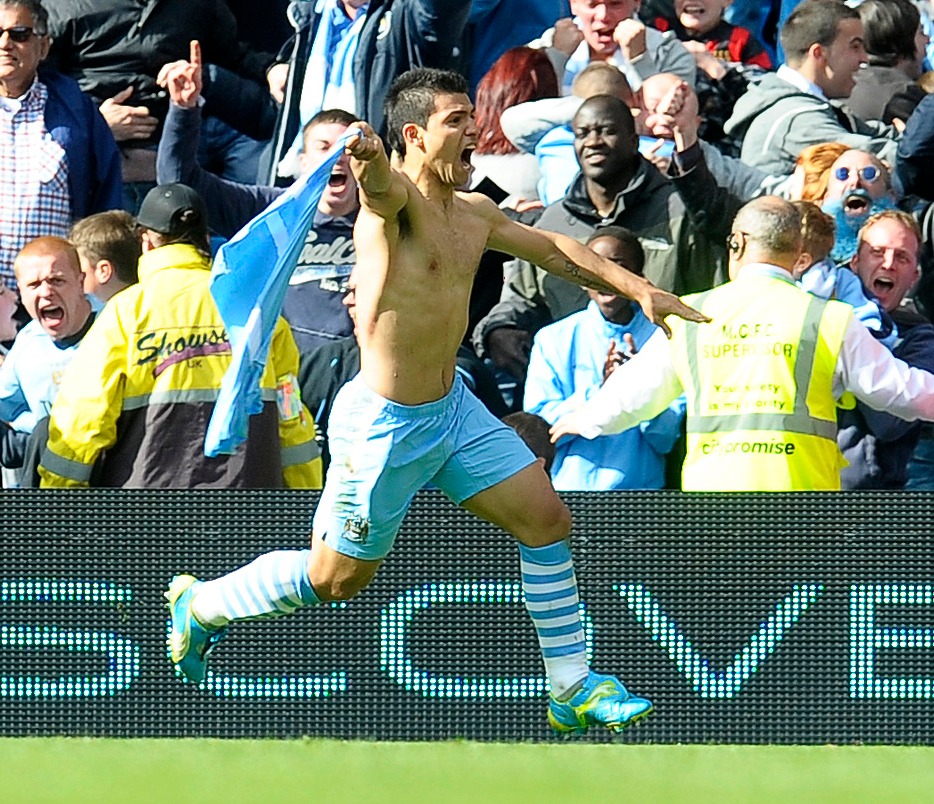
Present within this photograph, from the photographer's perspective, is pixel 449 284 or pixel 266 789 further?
pixel 266 789

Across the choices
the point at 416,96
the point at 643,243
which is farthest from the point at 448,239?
the point at 643,243

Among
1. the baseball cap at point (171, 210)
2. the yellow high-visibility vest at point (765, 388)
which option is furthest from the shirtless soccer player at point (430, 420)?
the baseball cap at point (171, 210)

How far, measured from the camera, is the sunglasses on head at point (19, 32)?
→ 7277 mm

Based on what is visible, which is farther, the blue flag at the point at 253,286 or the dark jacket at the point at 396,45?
the dark jacket at the point at 396,45

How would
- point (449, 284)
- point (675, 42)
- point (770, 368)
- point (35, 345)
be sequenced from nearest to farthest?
point (449, 284) < point (770, 368) < point (35, 345) < point (675, 42)

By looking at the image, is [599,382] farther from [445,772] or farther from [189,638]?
[189,638]

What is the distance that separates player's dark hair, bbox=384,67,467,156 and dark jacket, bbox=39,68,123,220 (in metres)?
2.69

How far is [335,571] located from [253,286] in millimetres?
887

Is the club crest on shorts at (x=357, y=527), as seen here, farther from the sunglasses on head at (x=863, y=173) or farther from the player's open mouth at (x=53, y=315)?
the sunglasses on head at (x=863, y=173)

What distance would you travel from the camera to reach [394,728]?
6.28 m

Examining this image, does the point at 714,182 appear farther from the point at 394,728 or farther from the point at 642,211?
the point at 394,728

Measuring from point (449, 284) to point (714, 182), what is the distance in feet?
7.92

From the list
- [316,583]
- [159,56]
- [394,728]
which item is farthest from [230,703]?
[159,56]

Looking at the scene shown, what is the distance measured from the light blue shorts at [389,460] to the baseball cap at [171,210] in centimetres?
159
